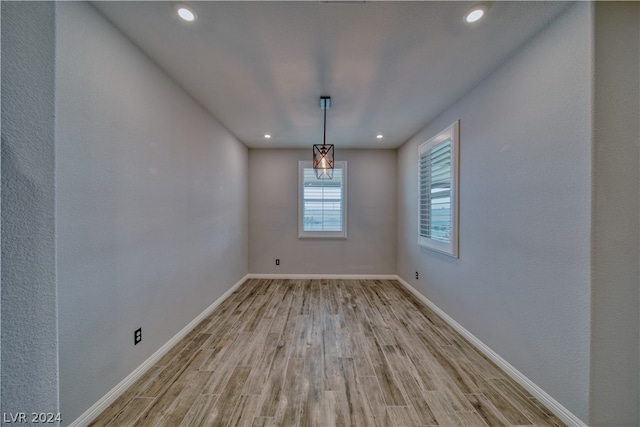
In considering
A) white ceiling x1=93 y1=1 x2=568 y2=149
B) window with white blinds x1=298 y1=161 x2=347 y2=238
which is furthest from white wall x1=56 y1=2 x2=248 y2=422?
window with white blinds x1=298 y1=161 x2=347 y2=238

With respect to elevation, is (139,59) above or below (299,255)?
above

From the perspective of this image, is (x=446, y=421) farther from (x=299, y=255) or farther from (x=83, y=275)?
(x=299, y=255)

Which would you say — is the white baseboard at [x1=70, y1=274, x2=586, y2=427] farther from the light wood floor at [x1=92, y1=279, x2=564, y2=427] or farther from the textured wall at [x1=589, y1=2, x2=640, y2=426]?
the textured wall at [x1=589, y1=2, x2=640, y2=426]

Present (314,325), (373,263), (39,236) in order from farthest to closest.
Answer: (373,263)
(314,325)
(39,236)

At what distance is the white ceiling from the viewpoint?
1.42 meters

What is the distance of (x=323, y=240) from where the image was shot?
14.7 ft

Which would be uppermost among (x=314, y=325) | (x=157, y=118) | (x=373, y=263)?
(x=157, y=118)

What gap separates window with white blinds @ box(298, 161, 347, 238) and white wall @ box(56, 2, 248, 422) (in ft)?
7.19

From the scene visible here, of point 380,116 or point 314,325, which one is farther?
point 380,116

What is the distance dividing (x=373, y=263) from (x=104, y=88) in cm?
433

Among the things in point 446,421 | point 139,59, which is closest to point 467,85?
point 446,421

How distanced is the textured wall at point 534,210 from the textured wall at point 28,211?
8.11 ft

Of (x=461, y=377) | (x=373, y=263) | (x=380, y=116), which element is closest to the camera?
(x=461, y=377)

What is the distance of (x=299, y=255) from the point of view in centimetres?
447
